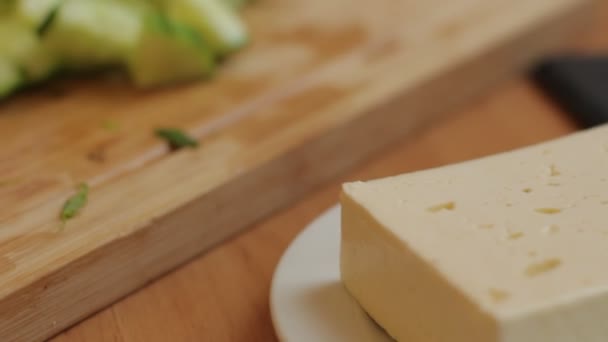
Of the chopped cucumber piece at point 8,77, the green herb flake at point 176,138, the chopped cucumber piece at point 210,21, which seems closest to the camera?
the green herb flake at point 176,138

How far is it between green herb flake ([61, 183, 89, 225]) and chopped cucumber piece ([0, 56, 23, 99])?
39 cm

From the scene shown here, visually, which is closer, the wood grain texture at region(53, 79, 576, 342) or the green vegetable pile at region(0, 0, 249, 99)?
the wood grain texture at region(53, 79, 576, 342)

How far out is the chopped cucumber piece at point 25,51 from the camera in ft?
4.49

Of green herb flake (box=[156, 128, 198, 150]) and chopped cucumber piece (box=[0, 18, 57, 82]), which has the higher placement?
chopped cucumber piece (box=[0, 18, 57, 82])

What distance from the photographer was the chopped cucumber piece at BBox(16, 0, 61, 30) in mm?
1378

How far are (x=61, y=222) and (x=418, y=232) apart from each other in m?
0.52

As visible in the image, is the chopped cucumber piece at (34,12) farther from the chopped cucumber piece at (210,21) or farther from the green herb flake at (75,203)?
the green herb flake at (75,203)

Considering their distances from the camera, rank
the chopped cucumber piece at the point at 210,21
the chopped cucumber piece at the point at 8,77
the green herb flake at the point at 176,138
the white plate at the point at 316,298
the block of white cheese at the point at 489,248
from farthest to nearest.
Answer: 1. the chopped cucumber piece at the point at 210,21
2. the chopped cucumber piece at the point at 8,77
3. the green herb flake at the point at 176,138
4. the white plate at the point at 316,298
5. the block of white cheese at the point at 489,248

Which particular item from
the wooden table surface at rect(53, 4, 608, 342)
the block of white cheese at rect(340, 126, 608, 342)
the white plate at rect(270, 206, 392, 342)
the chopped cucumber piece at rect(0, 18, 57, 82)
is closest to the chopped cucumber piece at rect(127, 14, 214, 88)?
the chopped cucumber piece at rect(0, 18, 57, 82)

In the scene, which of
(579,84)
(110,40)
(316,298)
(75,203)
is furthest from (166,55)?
(579,84)

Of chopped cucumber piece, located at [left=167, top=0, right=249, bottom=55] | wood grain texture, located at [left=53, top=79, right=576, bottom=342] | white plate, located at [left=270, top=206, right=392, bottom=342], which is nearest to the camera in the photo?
white plate, located at [left=270, top=206, right=392, bottom=342]

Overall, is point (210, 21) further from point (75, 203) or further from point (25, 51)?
point (75, 203)

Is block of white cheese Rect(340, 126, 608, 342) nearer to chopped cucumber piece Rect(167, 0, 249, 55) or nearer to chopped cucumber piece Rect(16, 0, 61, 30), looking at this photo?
chopped cucumber piece Rect(167, 0, 249, 55)

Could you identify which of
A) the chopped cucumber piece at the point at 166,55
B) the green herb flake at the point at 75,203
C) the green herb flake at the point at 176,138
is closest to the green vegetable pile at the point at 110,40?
the chopped cucumber piece at the point at 166,55
